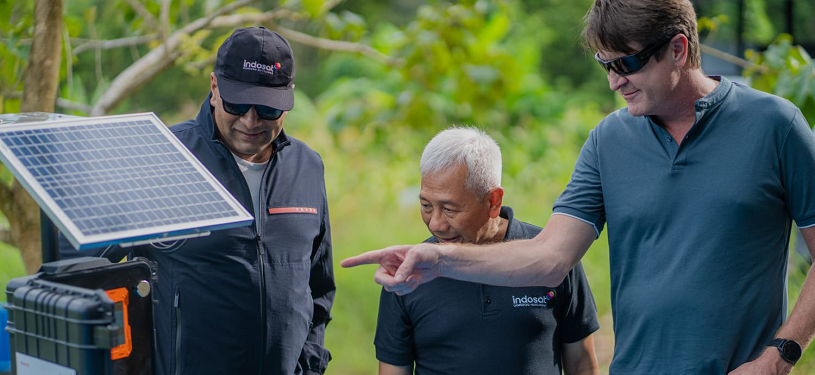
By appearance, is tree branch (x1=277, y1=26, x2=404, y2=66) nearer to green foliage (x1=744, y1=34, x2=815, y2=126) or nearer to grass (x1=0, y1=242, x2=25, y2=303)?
green foliage (x1=744, y1=34, x2=815, y2=126)

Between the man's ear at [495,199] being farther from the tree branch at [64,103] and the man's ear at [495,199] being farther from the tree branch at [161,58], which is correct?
the tree branch at [64,103]

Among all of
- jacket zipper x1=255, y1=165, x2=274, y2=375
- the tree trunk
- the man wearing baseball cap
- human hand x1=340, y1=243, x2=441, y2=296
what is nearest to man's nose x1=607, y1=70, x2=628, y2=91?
human hand x1=340, y1=243, x2=441, y2=296

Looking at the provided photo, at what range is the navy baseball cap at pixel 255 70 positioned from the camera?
2.90m

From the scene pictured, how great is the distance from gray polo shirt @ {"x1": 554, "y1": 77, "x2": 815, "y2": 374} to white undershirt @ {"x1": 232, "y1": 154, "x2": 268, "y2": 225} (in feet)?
4.19

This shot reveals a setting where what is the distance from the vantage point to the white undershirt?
2991mm

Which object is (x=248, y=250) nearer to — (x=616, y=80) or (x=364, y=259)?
(x=364, y=259)

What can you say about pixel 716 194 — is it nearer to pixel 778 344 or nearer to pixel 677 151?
pixel 677 151

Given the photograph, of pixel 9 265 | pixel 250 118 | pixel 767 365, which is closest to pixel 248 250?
pixel 250 118

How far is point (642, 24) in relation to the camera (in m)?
2.36

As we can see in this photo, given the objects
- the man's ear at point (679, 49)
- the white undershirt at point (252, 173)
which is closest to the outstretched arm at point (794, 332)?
the man's ear at point (679, 49)

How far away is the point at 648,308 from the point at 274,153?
1.47 metres

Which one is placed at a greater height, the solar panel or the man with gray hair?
the solar panel

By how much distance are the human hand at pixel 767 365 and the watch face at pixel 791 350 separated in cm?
2

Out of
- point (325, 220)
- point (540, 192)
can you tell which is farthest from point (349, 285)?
point (325, 220)
